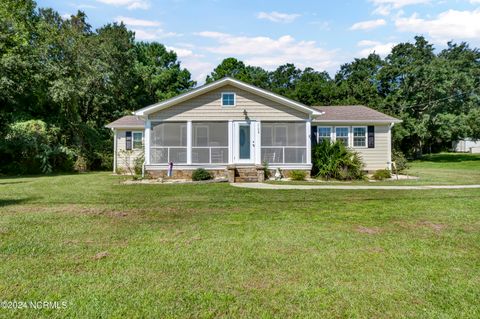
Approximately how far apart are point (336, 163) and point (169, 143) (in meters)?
7.42

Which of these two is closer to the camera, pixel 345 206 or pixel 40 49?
pixel 345 206

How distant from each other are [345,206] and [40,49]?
69.7 ft

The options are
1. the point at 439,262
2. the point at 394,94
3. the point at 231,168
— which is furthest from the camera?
the point at 394,94

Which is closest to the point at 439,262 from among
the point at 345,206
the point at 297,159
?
the point at 345,206

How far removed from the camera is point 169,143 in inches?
580

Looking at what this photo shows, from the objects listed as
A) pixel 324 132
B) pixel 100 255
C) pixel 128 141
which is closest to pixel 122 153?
pixel 128 141

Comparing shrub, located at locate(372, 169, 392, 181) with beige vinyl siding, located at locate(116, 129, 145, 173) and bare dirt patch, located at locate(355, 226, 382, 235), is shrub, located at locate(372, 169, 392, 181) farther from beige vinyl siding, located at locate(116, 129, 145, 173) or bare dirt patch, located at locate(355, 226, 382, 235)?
beige vinyl siding, located at locate(116, 129, 145, 173)

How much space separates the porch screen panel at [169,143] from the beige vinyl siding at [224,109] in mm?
415

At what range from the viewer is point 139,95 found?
102 feet

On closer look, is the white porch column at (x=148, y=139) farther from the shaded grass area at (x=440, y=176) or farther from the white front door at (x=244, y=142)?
the shaded grass area at (x=440, y=176)

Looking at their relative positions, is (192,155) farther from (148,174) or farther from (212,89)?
(212,89)

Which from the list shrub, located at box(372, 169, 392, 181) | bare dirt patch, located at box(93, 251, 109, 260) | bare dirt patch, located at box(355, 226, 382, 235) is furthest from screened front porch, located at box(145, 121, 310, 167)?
bare dirt patch, located at box(93, 251, 109, 260)

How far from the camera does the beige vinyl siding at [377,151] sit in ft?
53.1

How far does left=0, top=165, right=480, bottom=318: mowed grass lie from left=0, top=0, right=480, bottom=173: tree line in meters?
13.9
